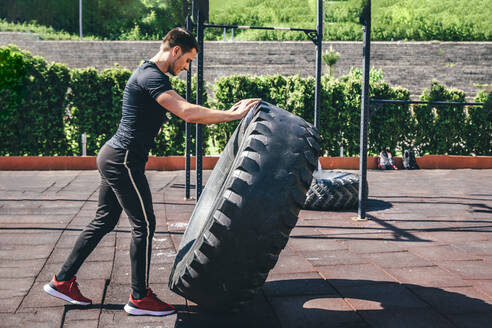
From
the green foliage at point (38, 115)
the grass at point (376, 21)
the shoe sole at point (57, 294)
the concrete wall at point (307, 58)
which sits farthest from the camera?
the grass at point (376, 21)

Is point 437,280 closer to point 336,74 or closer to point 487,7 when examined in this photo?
point 336,74

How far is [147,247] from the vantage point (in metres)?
3.33

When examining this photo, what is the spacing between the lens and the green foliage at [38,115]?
1145 cm

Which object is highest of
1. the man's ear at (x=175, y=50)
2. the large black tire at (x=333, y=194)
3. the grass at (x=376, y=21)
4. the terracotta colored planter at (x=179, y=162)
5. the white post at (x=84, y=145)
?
the grass at (x=376, y=21)

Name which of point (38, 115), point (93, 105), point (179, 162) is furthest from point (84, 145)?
point (179, 162)

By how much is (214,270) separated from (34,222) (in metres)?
3.74

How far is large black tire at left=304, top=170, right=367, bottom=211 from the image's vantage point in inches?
266

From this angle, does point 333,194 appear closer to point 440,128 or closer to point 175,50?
point 175,50

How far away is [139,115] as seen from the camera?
3.23m

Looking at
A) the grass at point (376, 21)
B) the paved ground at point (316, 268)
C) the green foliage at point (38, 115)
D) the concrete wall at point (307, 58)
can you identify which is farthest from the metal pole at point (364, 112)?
the grass at point (376, 21)

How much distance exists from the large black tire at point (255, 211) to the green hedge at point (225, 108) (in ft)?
28.7

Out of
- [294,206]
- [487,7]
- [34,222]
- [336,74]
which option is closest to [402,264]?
[294,206]

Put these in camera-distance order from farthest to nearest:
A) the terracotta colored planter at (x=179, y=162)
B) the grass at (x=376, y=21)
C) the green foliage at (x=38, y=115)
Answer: the grass at (x=376, y=21) < the green foliage at (x=38, y=115) < the terracotta colored planter at (x=179, y=162)

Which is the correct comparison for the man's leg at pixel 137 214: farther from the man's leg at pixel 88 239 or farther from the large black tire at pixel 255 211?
the large black tire at pixel 255 211
